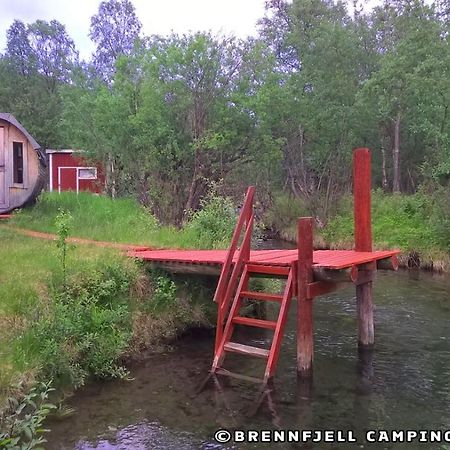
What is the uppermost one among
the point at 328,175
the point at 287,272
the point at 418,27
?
the point at 418,27

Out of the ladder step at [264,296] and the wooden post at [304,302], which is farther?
the ladder step at [264,296]

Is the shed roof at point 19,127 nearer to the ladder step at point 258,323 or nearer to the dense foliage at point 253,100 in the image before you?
the dense foliage at point 253,100

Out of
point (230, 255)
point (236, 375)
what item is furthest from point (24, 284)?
point (236, 375)

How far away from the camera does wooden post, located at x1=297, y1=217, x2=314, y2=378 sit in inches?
309

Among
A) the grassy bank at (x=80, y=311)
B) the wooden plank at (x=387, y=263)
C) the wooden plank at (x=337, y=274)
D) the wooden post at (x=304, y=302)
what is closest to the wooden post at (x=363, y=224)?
the wooden plank at (x=387, y=263)

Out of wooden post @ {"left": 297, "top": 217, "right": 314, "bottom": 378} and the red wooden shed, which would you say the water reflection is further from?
the red wooden shed

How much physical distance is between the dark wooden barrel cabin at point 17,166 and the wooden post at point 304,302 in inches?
374

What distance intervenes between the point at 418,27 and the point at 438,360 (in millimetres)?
21978

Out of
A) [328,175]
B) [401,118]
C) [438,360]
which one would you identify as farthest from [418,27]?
[438,360]

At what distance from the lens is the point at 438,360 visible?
8945mm

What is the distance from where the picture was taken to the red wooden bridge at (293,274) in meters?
7.83

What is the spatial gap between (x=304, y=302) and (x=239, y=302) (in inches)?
43.0

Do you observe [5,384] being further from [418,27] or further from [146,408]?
[418,27]

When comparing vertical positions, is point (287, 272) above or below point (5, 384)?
above
